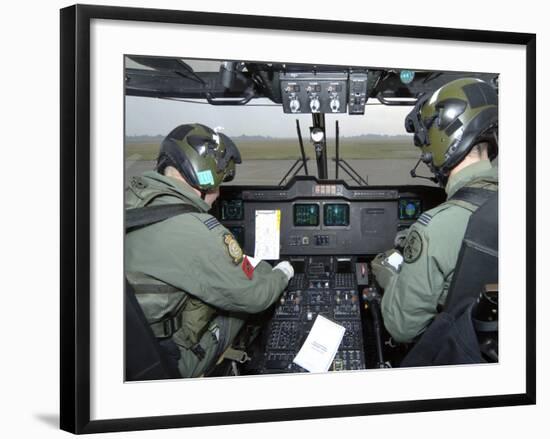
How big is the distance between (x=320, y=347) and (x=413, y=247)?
2.19 ft

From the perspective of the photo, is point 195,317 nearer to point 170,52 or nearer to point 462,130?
point 170,52

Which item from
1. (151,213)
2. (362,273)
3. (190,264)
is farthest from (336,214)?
(151,213)

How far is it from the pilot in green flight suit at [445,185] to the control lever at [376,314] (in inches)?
16.6

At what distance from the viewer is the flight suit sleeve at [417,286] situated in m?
2.05

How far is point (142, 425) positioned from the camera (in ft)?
5.96

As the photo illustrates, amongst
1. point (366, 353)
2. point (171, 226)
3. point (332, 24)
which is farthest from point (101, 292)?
point (366, 353)

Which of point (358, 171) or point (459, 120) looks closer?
point (459, 120)

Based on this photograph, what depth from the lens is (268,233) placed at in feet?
10.9

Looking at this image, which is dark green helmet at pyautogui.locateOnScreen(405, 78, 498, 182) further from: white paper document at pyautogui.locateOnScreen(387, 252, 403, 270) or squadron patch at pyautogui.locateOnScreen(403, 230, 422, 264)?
white paper document at pyautogui.locateOnScreen(387, 252, 403, 270)

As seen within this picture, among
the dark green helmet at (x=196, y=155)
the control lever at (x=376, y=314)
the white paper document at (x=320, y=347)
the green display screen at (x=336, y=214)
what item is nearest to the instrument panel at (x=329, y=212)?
the green display screen at (x=336, y=214)

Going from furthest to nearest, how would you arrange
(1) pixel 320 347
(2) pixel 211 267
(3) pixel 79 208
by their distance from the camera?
(1) pixel 320 347
(2) pixel 211 267
(3) pixel 79 208

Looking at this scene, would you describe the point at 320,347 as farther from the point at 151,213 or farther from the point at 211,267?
the point at 151,213

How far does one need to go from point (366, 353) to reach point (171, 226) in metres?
1.23

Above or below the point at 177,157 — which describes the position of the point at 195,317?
below
